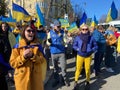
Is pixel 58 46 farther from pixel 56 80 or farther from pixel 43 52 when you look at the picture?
pixel 43 52

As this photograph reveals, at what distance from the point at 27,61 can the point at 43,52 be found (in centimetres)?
37

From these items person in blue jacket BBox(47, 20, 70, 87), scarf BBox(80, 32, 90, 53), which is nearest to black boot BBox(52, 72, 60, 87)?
person in blue jacket BBox(47, 20, 70, 87)

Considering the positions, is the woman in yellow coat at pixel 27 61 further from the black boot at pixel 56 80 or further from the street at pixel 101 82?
the black boot at pixel 56 80

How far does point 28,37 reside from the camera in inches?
228

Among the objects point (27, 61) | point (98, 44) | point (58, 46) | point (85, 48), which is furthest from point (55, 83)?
point (27, 61)

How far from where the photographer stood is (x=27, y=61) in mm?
5832

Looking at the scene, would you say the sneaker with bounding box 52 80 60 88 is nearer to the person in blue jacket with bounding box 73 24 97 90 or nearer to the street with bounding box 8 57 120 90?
the street with bounding box 8 57 120 90

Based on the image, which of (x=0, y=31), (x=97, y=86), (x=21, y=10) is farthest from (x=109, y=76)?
(x=0, y=31)

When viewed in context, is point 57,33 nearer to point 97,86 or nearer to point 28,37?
point 97,86

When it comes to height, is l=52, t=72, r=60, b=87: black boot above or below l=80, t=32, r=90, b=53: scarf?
below

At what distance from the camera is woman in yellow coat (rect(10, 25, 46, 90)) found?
226 inches

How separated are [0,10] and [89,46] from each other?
89.6 feet

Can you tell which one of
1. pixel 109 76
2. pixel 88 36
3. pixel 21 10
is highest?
pixel 21 10

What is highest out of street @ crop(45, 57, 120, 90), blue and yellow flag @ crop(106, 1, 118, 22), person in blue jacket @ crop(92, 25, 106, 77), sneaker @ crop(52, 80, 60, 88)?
blue and yellow flag @ crop(106, 1, 118, 22)
